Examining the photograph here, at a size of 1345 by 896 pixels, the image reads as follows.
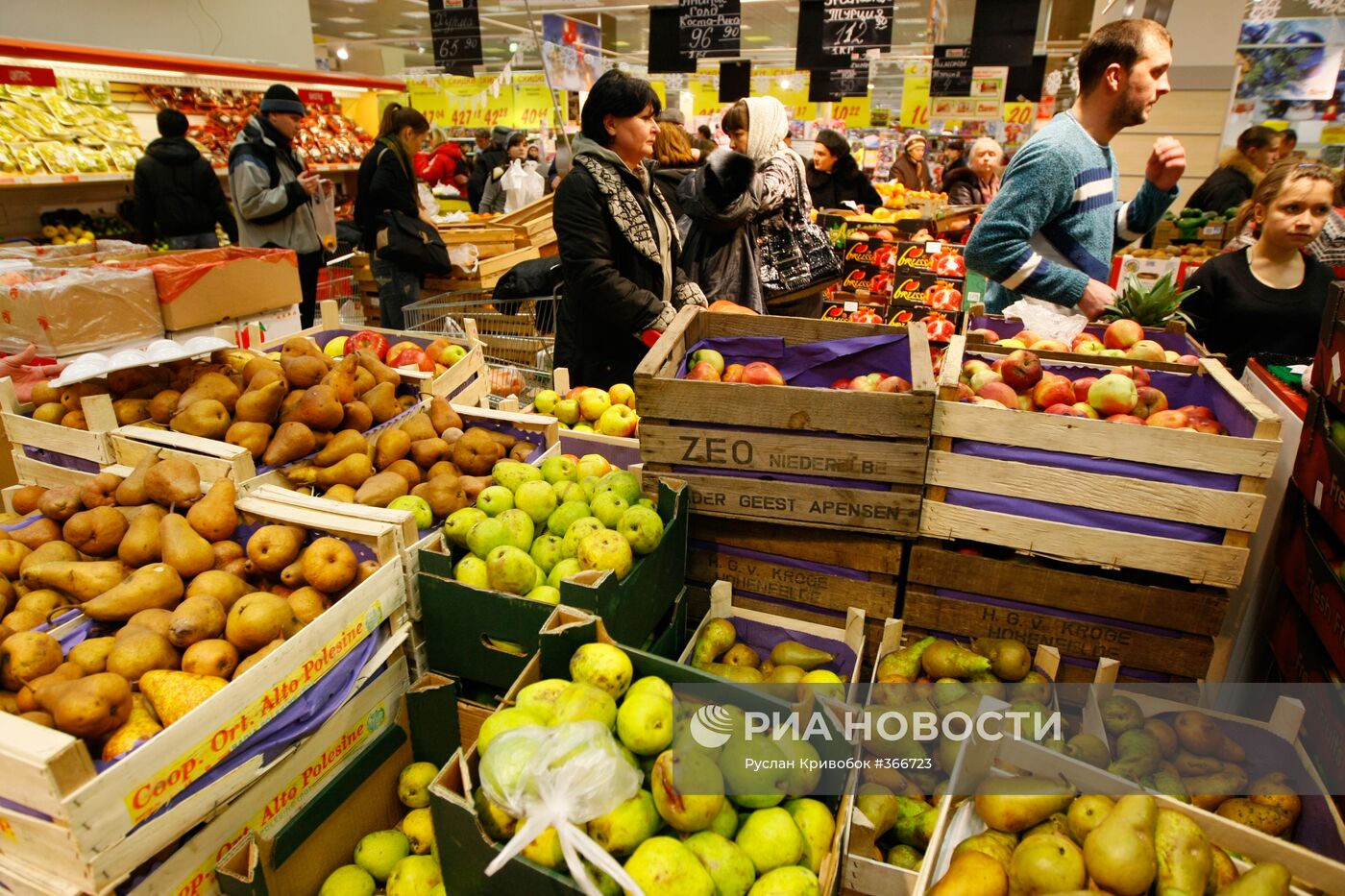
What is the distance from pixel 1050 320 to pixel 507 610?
234cm

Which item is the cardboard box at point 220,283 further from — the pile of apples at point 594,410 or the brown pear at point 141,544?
the brown pear at point 141,544

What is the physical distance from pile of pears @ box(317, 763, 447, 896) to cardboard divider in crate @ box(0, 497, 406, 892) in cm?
30

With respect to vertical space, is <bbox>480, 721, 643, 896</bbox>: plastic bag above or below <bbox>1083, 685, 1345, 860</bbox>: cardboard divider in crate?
above

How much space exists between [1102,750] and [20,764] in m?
2.15

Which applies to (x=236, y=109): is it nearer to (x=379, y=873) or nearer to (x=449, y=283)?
(x=449, y=283)

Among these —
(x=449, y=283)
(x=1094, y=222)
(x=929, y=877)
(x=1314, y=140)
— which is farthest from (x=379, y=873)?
(x=1314, y=140)

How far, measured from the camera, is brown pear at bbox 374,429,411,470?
249 cm

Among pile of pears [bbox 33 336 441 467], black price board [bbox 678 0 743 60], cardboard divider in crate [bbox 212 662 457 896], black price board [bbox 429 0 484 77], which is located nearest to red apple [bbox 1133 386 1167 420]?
cardboard divider in crate [bbox 212 662 457 896]

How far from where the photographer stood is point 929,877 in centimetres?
151

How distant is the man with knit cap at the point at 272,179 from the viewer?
562 cm

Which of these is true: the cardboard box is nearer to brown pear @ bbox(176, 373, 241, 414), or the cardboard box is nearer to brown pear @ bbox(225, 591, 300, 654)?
brown pear @ bbox(176, 373, 241, 414)

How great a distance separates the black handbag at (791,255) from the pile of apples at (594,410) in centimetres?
167

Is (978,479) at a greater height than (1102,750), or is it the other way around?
(978,479)

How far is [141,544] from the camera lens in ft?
6.37
